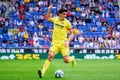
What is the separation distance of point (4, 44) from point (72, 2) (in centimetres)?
853

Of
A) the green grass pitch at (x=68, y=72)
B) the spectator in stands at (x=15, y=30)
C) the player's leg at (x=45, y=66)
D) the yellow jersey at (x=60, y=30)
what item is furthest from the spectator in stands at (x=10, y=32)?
the player's leg at (x=45, y=66)

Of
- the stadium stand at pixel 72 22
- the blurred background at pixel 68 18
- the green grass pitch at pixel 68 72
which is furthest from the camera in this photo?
the stadium stand at pixel 72 22

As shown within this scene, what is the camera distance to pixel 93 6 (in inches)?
1640

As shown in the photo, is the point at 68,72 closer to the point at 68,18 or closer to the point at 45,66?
the point at 45,66

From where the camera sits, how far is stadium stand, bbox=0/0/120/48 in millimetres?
37125

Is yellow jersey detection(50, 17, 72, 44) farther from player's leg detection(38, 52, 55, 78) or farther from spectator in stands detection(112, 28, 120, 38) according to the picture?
spectator in stands detection(112, 28, 120, 38)

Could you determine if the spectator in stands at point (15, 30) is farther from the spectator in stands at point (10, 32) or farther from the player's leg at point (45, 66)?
the player's leg at point (45, 66)

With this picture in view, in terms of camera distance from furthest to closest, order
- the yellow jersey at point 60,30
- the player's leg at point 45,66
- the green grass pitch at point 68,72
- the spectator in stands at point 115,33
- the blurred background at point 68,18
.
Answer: the spectator in stands at point 115,33
the blurred background at point 68,18
the green grass pitch at point 68,72
the yellow jersey at point 60,30
the player's leg at point 45,66

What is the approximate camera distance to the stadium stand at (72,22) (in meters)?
37.1

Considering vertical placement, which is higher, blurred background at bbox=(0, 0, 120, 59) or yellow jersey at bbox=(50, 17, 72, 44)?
yellow jersey at bbox=(50, 17, 72, 44)

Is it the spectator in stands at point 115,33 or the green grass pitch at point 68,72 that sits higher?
the green grass pitch at point 68,72

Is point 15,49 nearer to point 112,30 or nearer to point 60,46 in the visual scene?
point 112,30

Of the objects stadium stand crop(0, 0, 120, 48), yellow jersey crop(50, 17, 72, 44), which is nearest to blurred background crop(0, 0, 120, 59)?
stadium stand crop(0, 0, 120, 48)

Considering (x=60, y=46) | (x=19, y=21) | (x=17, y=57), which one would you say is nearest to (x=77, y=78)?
(x=60, y=46)
